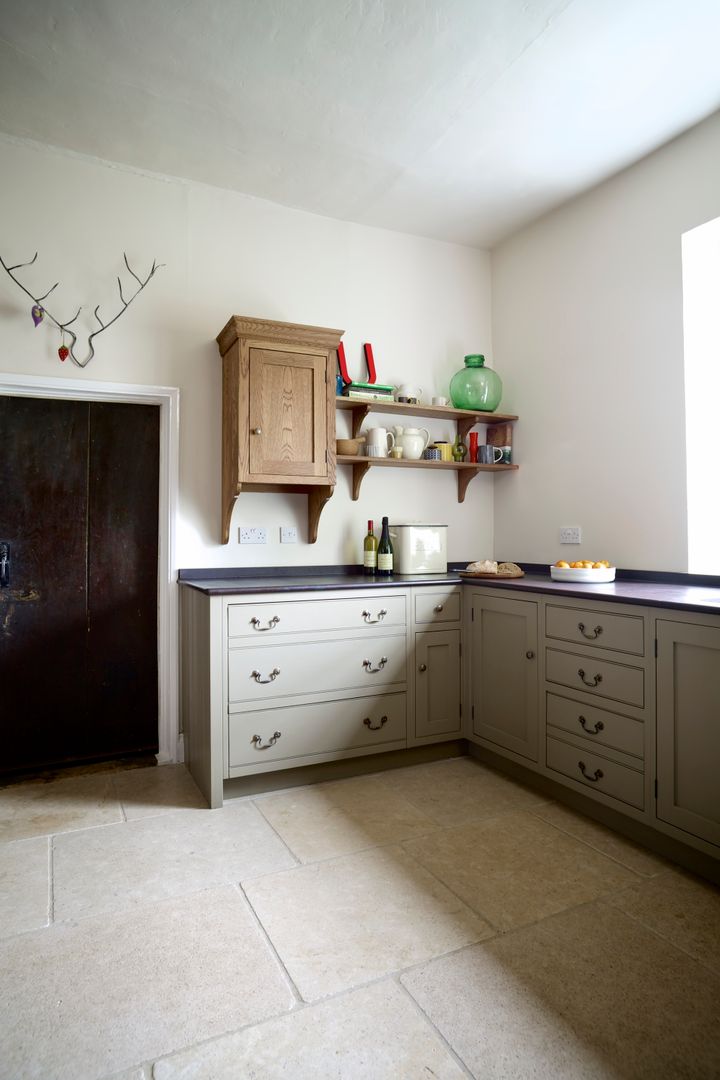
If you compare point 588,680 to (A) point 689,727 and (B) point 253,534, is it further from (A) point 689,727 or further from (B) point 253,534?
(B) point 253,534

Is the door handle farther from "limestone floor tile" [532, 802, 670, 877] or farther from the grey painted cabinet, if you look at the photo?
the grey painted cabinet

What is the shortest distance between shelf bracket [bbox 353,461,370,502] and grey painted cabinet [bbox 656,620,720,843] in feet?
5.72

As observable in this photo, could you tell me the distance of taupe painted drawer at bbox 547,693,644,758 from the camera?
7.13 ft


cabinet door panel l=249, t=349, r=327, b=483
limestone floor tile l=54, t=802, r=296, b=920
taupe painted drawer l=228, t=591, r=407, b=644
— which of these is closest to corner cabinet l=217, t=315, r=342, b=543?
cabinet door panel l=249, t=349, r=327, b=483

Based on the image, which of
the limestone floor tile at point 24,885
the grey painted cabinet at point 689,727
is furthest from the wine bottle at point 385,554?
the limestone floor tile at point 24,885

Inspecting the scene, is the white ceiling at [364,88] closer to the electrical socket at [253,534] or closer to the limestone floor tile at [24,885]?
the electrical socket at [253,534]

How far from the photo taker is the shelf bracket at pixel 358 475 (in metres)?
3.37

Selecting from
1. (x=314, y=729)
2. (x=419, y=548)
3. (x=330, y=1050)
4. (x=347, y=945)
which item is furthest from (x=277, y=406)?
(x=330, y=1050)

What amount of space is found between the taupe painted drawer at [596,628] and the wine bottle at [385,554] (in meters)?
0.94

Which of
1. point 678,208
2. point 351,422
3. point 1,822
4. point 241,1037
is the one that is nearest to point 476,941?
point 241,1037

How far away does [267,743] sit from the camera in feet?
8.54

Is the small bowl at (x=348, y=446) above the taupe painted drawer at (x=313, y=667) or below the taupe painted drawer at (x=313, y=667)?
above

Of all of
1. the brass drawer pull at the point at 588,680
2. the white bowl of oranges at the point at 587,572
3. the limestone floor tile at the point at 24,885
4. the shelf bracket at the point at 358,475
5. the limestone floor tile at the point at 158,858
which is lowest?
the limestone floor tile at the point at 158,858

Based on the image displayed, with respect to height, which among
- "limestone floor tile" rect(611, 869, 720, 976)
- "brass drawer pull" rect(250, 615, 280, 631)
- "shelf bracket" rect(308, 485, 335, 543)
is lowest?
"limestone floor tile" rect(611, 869, 720, 976)
